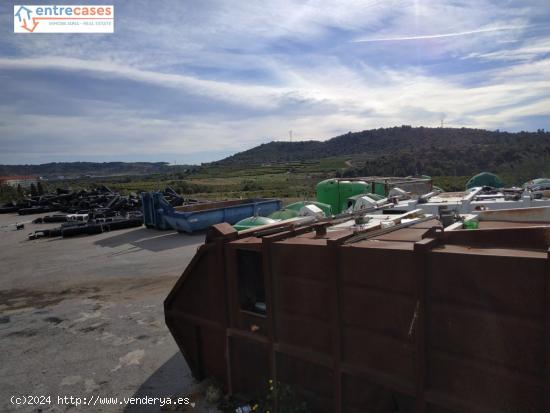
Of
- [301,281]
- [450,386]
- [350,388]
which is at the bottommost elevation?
[350,388]

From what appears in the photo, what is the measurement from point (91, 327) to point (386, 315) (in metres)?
6.32

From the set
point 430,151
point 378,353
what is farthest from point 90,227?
point 430,151

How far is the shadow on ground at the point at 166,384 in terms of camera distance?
4980 mm

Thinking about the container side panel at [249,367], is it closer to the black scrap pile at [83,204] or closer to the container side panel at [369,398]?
the container side panel at [369,398]

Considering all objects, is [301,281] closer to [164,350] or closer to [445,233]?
[445,233]

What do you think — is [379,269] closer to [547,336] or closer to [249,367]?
[547,336]

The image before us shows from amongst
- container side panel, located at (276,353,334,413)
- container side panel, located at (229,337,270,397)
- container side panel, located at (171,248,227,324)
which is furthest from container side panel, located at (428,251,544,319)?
container side panel, located at (171,248,227,324)

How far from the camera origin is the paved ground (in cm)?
548

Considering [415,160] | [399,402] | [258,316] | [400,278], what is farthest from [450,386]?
[415,160]

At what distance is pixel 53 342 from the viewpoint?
22.9 feet

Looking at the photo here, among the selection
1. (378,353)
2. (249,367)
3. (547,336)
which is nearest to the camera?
(547,336)

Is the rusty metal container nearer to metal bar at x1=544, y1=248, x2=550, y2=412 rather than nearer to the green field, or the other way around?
metal bar at x1=544, y1=248, x2=550, y2=412

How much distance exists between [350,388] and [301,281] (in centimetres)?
111

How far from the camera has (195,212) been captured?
17000 millimetres
